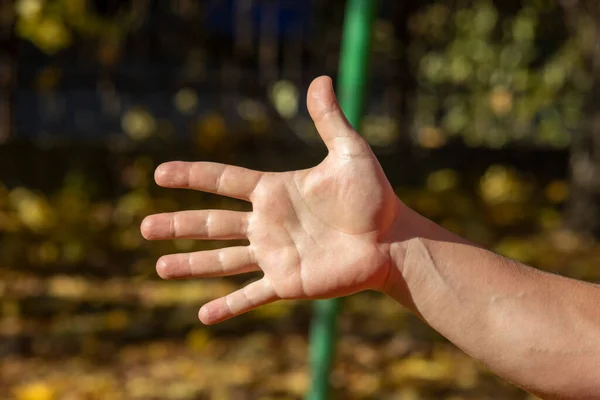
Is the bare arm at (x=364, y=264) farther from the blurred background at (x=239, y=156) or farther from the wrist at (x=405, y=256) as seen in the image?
the blurred background at (x=239, y=156)

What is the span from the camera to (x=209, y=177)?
1.50 meters

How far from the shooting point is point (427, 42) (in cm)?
818

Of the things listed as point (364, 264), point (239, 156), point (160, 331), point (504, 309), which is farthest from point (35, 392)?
point (239, 156)

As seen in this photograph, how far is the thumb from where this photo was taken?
1440mm

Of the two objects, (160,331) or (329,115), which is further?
(160,331)

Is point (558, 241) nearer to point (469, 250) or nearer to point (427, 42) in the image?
point (427, 42)

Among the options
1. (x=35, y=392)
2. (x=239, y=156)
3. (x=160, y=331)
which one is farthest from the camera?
(x=239, y=156)

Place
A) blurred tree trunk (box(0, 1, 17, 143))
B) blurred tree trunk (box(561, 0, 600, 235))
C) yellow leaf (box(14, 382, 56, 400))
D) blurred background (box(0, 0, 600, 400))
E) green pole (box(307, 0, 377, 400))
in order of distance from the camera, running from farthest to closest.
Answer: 1. blurred tree trunk (box(0, 1, 17, 143))
2. blurred tree trunk (box(561, 0, 600, 235))
3. blurred background (box(0, 0, 600, 400))
4. yellow leaf (box(14, 382, 56, 400))
5. green pole (box(307, 0, 377, 400))

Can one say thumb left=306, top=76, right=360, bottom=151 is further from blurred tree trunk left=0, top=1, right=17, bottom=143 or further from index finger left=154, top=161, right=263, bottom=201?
blurred tree trunk left=0, top=1, right=17, bottom=143

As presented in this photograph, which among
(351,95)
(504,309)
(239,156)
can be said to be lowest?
(239,156)

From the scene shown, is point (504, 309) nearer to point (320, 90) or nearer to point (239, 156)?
point (320, 90)

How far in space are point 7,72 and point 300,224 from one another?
16.1ft

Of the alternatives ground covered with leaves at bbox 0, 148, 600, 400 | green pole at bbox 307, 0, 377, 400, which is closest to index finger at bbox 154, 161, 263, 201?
green pole at bbox 307, 0, 377, 400

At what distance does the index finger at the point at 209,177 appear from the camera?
1470 mm
